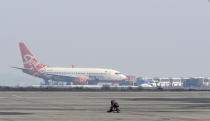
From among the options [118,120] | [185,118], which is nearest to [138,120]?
[118,120]

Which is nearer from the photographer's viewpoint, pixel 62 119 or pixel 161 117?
pixel 62 119

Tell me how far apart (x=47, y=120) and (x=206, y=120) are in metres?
10.7

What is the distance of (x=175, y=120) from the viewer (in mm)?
39688

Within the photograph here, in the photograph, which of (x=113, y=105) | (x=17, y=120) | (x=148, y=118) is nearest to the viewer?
(x=17, y=120)

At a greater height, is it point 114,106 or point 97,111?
point 114,106

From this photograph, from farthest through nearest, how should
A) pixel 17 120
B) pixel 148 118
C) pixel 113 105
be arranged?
pixel 113 105, pixel 148 118, pixel 17 120

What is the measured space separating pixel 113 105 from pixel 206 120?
35.0 ft

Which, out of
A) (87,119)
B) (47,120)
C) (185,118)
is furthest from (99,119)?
(185,118)

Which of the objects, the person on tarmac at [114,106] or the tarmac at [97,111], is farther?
the person on tarmac at [114,106]

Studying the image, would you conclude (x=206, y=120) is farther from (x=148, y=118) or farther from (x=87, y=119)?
(x=87, y=119)

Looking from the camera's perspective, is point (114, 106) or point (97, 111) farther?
point (97, 111)

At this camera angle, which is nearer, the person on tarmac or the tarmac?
the tarmac

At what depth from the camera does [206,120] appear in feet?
130

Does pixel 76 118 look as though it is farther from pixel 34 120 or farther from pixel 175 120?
pixel 175 120
